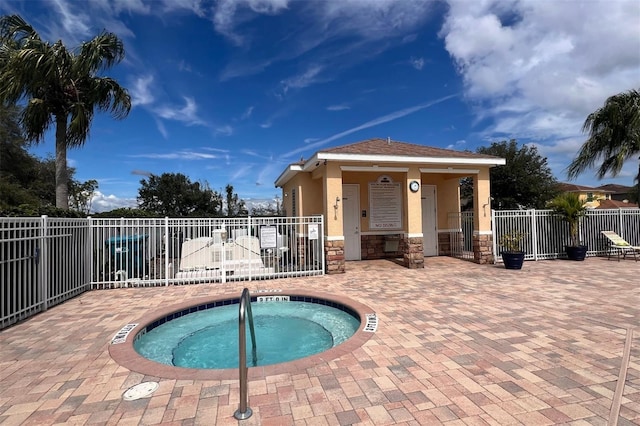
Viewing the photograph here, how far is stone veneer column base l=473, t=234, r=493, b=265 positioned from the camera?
10.8m

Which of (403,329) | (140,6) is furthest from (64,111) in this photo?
(403,329)

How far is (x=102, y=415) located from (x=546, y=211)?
14.2 meters

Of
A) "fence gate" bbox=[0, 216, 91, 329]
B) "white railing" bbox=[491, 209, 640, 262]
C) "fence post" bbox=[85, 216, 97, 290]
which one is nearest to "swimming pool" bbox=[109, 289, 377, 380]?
"fence gate" bbox=[0, 216, 91, 329]

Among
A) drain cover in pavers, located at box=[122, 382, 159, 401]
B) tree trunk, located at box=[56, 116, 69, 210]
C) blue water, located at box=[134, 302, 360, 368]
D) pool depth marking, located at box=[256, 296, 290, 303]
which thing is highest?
tree trunk, located at box=[56, 116, 69, 210]

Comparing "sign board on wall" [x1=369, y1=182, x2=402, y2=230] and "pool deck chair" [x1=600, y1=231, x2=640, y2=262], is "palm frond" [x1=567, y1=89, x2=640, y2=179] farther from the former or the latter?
"sign board on wall" [x1=369, y1=182, x2=402, y2=230]

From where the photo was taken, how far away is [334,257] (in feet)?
31.6

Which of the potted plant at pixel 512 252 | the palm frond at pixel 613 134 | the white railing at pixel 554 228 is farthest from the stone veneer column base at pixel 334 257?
the palm frond at pixel 613 134

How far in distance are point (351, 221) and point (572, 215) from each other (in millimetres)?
8204

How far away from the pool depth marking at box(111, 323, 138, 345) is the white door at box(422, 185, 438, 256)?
10.6 meters

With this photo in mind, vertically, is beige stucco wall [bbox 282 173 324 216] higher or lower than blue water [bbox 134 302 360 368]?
higher

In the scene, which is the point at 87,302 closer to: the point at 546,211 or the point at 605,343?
the point at 605,343

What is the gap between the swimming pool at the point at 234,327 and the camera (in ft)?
11.4

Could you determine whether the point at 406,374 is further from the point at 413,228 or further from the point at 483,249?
the point at 483,249

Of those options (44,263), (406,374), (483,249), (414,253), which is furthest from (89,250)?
(483,249)
